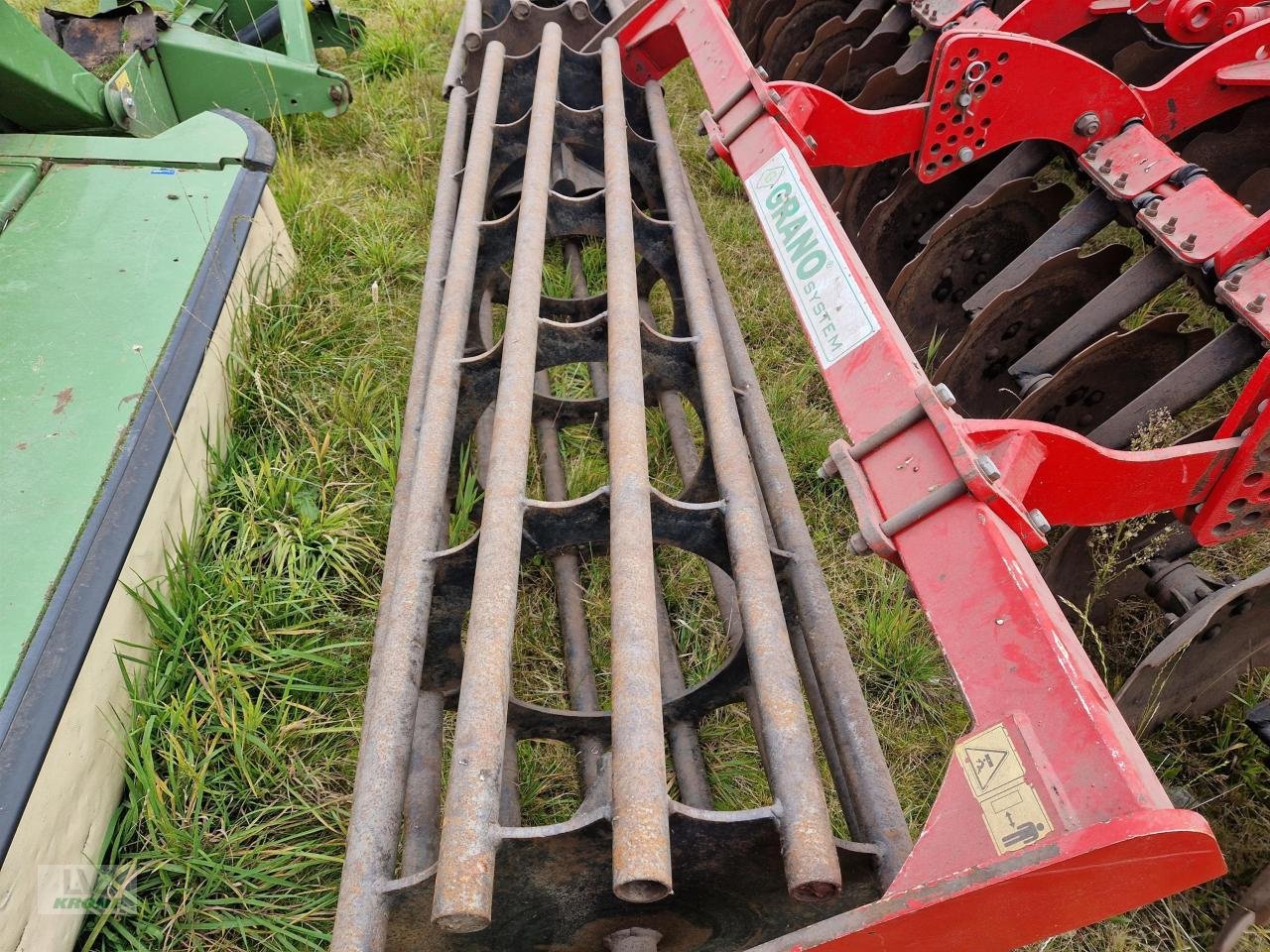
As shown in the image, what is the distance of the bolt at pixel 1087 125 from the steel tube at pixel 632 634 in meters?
1.22

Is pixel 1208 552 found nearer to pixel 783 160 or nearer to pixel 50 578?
pixel 783 160

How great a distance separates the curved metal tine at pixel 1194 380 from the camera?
6.49ft

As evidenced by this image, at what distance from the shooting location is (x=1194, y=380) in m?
2.01

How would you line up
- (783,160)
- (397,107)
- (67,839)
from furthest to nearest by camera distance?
(397,107) < (783,160) < (67,839)

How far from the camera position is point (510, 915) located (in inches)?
51.7

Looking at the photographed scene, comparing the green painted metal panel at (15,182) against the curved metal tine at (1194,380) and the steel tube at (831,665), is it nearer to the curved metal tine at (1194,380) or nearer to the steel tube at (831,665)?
the steel tube at (831,665)

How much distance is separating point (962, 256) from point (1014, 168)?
0.41 metres

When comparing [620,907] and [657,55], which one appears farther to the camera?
[657,55]

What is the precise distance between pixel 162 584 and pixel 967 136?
2.24 m

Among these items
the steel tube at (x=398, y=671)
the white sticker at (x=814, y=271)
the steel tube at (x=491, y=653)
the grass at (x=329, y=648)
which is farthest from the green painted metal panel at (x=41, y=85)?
the white sticker at (x=814, y=271)

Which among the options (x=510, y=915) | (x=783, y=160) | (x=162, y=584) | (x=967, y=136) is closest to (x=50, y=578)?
(x=162, y=584)

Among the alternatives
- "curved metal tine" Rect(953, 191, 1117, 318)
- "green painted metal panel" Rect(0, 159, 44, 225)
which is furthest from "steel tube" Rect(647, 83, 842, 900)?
"green painted metal panel" Rect(0, 159, 44, 225)

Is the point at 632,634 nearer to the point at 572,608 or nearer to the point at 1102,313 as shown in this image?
the point at 572,608

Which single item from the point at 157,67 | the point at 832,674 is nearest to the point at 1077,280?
the point at 832,674
